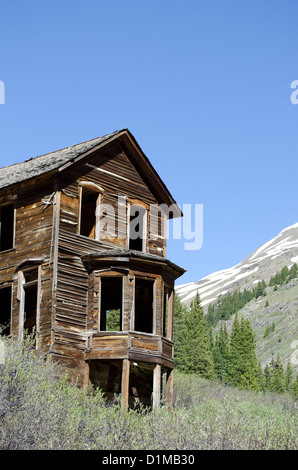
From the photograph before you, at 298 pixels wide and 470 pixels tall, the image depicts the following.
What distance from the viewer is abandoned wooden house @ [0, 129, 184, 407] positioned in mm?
26578

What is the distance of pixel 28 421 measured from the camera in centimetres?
1806

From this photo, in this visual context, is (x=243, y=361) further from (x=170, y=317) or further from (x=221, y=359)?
(x=170, y=317)

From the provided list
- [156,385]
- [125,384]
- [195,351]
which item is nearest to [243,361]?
[195,351]

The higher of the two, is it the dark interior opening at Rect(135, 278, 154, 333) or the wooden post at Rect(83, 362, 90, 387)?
the dark interior opening at Rect(135, 278, 154, 333)

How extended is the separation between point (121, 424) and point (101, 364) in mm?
9576

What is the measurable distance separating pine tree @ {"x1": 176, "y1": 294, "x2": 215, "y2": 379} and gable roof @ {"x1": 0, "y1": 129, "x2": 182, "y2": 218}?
40.9 meters

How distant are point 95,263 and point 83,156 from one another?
4.09 m

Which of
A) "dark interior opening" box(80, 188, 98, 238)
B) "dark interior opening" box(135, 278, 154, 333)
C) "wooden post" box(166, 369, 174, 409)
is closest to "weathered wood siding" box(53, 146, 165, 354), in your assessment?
"dark interior opening" box(80, 188, 98, 238)

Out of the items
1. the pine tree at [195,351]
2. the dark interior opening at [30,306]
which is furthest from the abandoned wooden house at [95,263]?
the pine tree at [195,351]

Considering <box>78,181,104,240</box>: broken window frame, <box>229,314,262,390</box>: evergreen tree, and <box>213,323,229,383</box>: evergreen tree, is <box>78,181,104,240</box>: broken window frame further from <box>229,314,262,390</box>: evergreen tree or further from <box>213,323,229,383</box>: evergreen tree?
<box>213,323,229,383</box>: evergreen tree

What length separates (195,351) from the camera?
72.1 meters

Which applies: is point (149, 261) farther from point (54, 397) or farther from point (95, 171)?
point (54, 397)

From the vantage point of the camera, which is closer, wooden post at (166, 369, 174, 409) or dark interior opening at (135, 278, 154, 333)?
wooden post at (166, 369, 174, 409)
